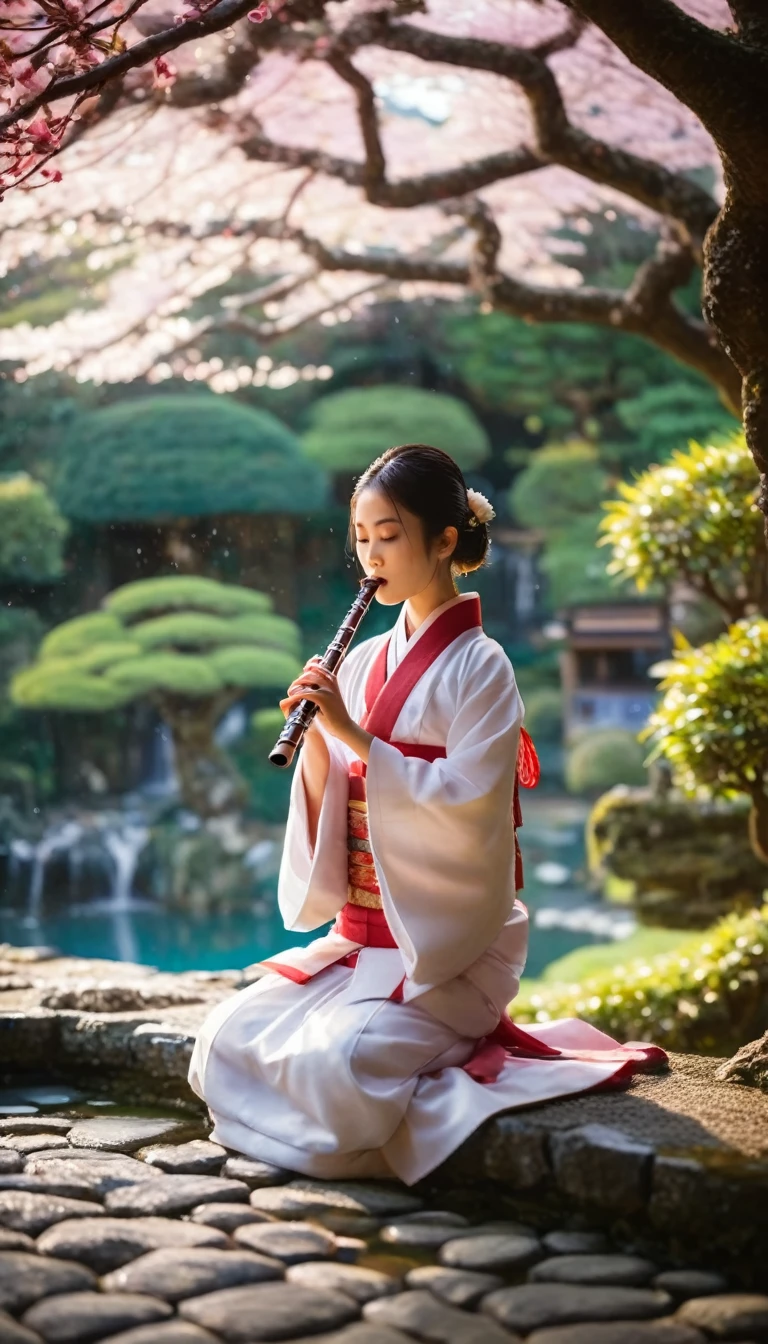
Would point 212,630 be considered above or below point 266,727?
above

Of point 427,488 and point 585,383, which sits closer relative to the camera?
point 427,488

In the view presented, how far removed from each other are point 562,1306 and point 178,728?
14096 mm

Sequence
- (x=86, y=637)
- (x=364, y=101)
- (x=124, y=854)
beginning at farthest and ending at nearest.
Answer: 1. (x=86, y=637)
2. (x=124, y=854)
3. (x=364, y=101)

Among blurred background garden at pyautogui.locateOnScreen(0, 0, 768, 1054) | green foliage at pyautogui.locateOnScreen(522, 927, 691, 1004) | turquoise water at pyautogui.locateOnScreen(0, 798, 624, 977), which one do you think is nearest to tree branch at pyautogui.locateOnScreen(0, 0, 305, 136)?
blurred background garden at pyautogui.locateOnScreen(0, 0, 768, 1054)

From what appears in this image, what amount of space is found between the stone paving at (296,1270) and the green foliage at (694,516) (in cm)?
391

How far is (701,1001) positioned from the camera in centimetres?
670

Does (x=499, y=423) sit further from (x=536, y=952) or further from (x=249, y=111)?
(x=249, y=111)

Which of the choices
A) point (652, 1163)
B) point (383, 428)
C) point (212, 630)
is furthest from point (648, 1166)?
point (383, 428)

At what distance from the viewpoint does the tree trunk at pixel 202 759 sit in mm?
16062

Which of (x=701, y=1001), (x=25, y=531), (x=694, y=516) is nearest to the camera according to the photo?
(x=694, y=516)

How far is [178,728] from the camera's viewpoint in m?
16.2

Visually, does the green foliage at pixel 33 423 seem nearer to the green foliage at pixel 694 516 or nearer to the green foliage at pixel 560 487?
the green foliage at pixel 560 487

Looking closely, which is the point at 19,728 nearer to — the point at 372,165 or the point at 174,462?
the point at 174,462

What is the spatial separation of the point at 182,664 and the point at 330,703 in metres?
12.2
